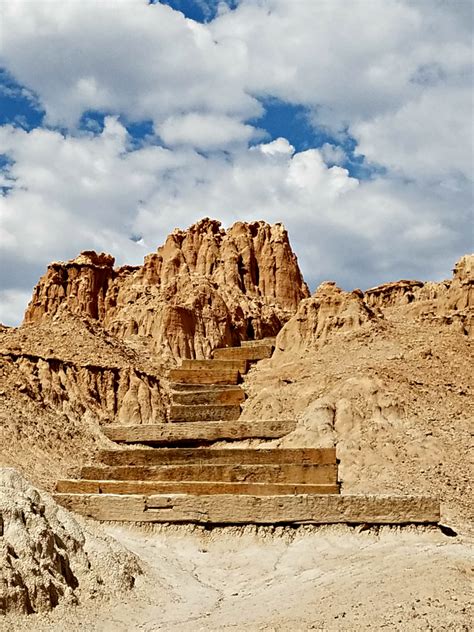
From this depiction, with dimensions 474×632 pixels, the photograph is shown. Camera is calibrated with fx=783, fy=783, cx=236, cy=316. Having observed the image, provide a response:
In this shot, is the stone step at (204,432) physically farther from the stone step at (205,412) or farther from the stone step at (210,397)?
the stone step at (210,397)

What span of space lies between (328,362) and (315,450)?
7.56m

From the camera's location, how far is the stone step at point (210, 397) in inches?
858

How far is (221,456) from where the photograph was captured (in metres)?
16.1

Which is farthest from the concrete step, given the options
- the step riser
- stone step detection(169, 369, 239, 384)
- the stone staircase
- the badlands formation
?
stone step detection(169, 369, 239, 384)

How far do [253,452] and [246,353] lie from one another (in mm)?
12469

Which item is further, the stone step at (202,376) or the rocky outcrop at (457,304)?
the rocky outcrop at (457,304)

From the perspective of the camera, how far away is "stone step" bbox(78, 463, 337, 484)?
14.4 metres

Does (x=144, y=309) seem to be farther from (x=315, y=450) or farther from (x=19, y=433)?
(x=315, y=450)

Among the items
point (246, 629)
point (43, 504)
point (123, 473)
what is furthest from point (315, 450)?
point (246, 629)

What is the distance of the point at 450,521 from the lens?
43.1 ft

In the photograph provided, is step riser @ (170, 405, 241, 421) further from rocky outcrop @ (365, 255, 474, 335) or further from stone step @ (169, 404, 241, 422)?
rocky outcrop @ (365, 255, 474, 335)

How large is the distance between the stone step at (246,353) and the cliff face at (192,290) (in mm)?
1965

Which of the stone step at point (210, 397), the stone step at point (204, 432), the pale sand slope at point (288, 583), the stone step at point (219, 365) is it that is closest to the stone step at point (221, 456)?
the stone step at point (204, 432)

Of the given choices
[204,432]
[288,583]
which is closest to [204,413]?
[204,432]
